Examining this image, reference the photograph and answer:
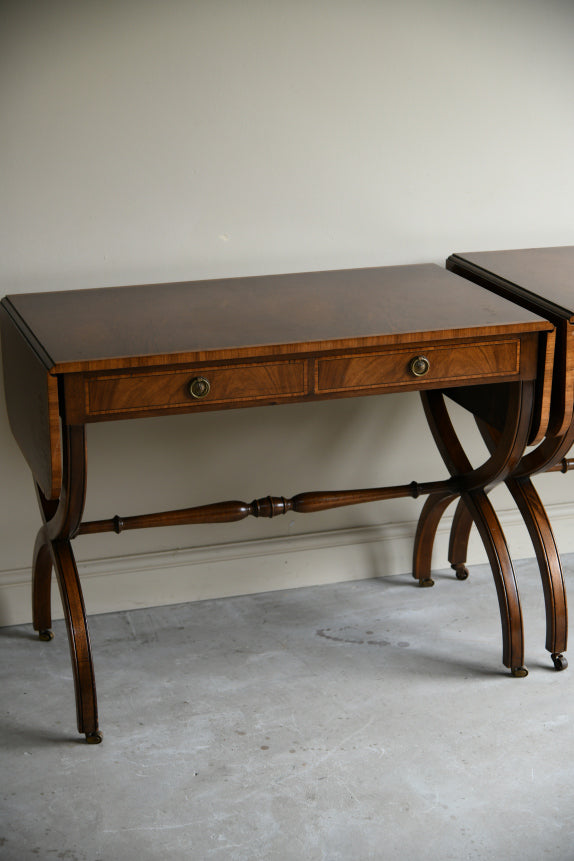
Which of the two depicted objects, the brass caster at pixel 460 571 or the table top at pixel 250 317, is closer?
the table top at pixel 250 317

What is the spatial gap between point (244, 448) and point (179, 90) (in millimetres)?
986

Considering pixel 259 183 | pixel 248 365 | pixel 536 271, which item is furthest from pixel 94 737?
pixel 536 271

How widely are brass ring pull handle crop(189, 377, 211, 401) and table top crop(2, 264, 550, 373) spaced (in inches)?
2.2

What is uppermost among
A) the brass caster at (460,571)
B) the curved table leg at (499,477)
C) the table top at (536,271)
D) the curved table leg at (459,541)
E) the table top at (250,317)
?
the table top at (536,271)

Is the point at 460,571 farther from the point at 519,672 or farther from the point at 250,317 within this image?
the point at 250,317

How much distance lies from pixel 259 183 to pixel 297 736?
1418 mm

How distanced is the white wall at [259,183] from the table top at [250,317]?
17cm

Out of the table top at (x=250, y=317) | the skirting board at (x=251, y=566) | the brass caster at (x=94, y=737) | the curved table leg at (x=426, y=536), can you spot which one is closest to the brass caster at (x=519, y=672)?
the curved table leg at (x=426, y=536)

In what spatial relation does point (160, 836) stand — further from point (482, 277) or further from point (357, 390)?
point (482, 277)

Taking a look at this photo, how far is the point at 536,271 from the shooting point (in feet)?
8.90

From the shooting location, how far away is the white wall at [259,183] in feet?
8.61

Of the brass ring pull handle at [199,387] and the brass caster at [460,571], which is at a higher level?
the brass ring pull handle at [199,387]

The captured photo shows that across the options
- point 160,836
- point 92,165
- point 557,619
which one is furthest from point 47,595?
point 557,619

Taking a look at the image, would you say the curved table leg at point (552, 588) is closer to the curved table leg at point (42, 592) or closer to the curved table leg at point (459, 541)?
the curved table leg at point (459, 541)
